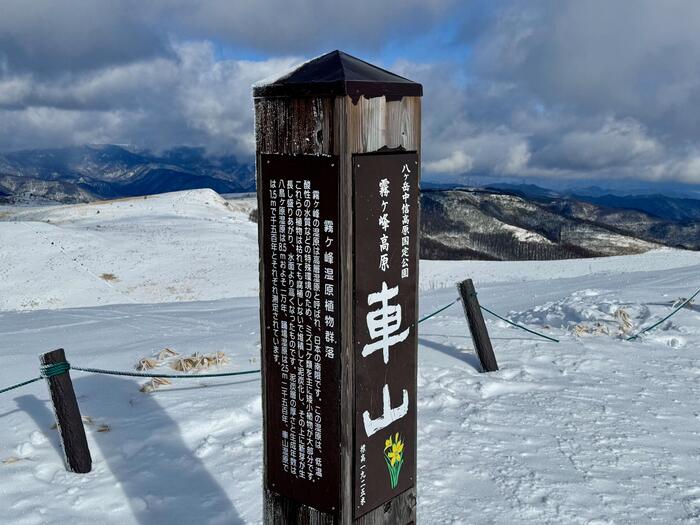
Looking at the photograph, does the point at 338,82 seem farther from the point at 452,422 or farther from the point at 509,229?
the point at 509,229

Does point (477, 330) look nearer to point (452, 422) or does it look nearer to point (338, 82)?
point (452, 422)

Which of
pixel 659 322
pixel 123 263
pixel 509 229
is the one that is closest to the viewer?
pixel 659 322

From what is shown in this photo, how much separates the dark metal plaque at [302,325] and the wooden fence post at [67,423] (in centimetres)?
254

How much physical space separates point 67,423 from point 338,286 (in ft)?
11.6

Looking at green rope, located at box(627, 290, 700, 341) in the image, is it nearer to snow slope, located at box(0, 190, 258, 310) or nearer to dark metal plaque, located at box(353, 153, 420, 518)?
dark metal plaque, located at box(353, 153, 420, 518)

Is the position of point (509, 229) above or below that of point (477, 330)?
below

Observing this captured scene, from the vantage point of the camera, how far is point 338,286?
3338 millimetres

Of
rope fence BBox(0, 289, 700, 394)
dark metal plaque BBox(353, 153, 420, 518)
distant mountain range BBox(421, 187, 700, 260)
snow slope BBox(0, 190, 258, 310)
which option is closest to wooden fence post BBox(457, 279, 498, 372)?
rope fence BBox(0, 289, 700, 394)

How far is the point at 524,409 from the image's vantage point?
686 centimetres

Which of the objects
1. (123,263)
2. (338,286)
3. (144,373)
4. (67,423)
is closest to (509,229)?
(123,263)

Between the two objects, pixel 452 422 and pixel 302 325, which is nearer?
pixel 302 325

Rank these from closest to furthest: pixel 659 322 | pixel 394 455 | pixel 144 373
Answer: pixel 394 455 < pixel 144 373 < pixel 659 322

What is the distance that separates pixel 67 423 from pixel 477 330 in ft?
16.2

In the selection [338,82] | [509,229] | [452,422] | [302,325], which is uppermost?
[338,82]
